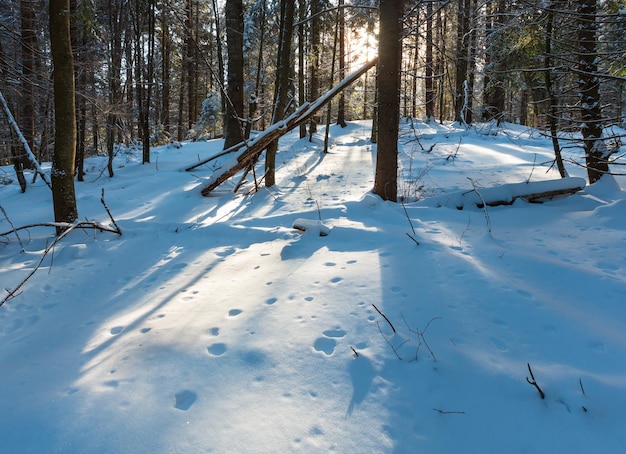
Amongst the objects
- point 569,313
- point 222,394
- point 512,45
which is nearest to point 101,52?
point 512,45

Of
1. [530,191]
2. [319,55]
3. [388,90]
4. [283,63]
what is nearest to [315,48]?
[319,55]

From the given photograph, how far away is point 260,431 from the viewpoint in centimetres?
196

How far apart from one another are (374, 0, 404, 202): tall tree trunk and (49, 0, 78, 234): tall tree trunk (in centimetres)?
443

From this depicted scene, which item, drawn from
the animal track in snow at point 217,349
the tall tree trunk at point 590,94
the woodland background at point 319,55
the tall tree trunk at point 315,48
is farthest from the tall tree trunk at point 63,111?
the tall tree trunk at point 315,48

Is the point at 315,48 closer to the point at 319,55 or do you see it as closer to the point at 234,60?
the point at 319,55

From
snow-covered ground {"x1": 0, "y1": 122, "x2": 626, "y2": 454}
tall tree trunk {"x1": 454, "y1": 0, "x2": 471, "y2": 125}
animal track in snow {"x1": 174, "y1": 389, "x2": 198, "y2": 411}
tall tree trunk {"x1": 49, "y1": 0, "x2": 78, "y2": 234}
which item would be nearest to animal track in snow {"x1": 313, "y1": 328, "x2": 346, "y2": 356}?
snow-covered ground {"x1": 0, "y1": 122, "x2": 626, "y2": 454}

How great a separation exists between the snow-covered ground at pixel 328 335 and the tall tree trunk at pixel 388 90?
0.93m

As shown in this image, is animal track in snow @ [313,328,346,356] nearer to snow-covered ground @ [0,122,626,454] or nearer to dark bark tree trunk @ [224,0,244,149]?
snow-covered ground @ [0,122,626,454]

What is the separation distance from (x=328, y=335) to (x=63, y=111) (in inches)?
191

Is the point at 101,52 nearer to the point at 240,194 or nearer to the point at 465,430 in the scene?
the point at 240,194

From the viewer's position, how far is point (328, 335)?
274 cm

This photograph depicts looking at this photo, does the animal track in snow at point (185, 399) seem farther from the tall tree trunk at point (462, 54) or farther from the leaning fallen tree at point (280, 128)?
the leaning fallen tree at point (280, 128)

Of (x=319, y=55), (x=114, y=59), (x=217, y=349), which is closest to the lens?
(x=217, y=349)

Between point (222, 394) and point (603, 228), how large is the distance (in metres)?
4.86
